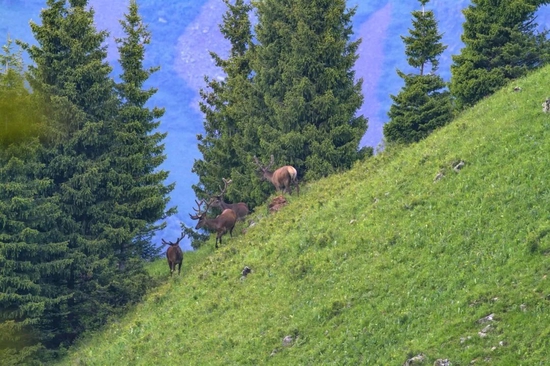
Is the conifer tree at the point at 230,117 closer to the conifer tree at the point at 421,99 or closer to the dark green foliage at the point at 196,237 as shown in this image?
the dark green foliage at the point at 196,237

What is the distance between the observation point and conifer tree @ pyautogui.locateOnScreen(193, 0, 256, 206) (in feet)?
162

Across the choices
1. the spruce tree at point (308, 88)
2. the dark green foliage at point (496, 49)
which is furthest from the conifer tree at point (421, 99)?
the spruce tree at point (308, 88)

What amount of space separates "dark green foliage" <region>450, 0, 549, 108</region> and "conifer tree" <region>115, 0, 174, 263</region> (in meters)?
14.9

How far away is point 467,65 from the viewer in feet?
122

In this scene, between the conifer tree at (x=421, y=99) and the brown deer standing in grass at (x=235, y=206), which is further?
the brown deer standing in grass at (x=235, y=206)

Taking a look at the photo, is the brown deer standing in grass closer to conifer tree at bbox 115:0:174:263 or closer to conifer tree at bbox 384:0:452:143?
conifer tree at bbox 115:0:174:263

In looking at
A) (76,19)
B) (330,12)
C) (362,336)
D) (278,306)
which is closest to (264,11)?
(330,12)

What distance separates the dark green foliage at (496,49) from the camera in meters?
36.8

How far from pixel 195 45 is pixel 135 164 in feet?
279

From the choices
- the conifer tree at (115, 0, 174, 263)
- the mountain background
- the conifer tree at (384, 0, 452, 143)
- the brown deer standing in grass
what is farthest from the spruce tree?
the mountain background

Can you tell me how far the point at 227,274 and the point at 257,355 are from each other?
290 inches

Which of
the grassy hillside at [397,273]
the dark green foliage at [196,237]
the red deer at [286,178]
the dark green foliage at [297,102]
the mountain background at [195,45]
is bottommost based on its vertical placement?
the grassy hillside at [397,273]

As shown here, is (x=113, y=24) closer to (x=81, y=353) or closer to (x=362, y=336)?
(x=81, y=353)

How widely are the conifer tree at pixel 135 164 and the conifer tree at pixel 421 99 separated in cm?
1228
